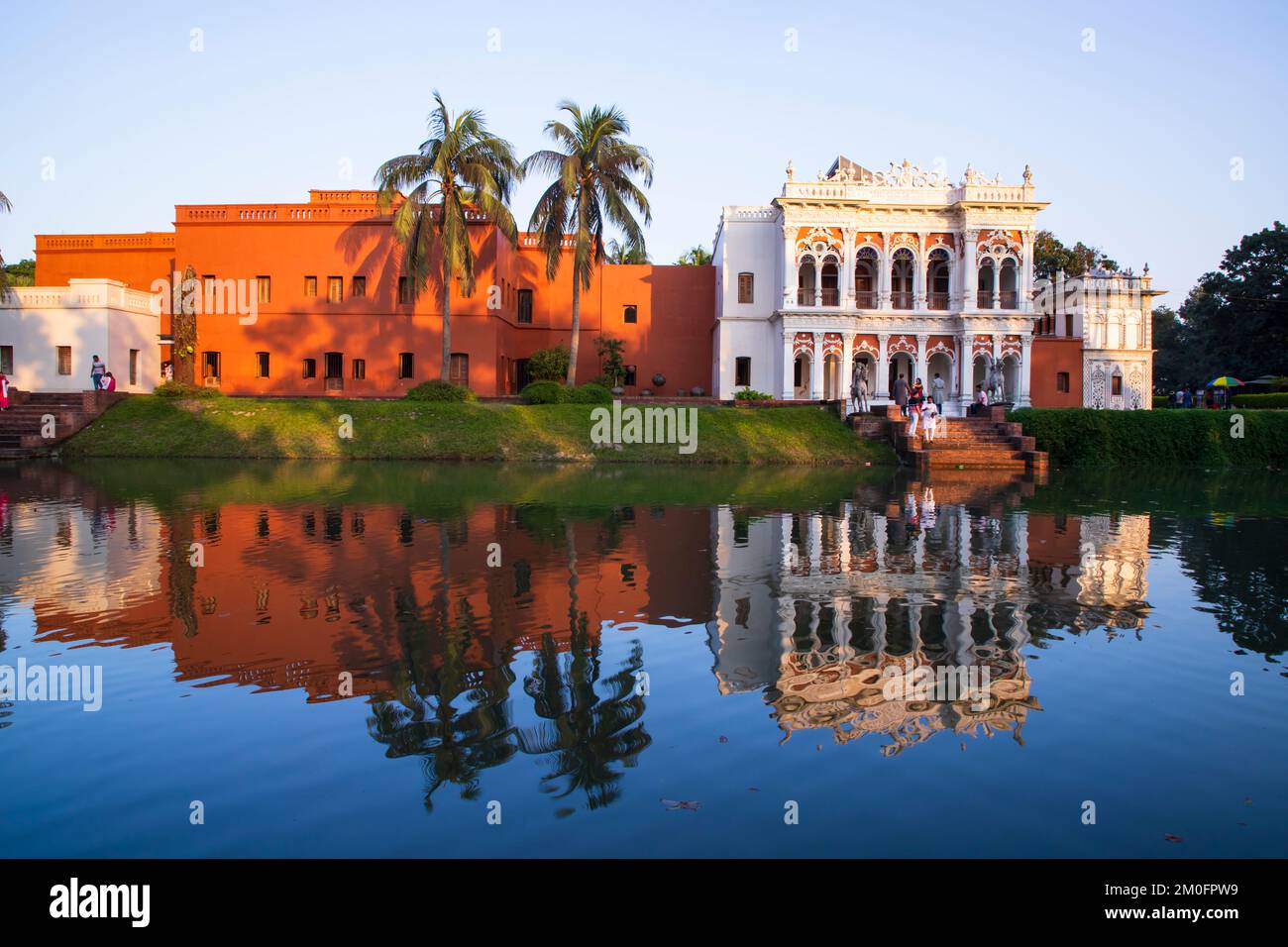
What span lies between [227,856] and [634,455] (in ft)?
77.8

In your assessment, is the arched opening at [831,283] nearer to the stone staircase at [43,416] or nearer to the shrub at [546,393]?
the shrub at [546,393]

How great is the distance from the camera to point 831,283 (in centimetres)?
4134

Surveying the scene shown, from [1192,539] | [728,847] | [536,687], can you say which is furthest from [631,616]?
[1192,539]

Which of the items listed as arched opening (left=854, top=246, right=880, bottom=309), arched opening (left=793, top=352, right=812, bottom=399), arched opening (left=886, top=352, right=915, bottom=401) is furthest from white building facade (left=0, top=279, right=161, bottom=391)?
arched opening (left=886, top=352, right=915, bottom=401)

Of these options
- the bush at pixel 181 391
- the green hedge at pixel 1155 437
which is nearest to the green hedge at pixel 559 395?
the bush at pixel 181 391

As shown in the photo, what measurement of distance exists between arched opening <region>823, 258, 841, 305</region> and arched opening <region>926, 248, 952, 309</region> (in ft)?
12.5

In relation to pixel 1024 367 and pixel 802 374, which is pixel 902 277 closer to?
pixel 802 374

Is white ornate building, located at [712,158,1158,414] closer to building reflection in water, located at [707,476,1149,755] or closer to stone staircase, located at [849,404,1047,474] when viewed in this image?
stone staircase, located at [849,404,1047,474]

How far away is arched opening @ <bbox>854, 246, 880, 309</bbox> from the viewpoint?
40469 millimetres

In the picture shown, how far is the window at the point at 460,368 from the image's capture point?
37062 millimetres

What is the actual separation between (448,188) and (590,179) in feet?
16.3

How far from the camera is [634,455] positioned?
2752 centimetres

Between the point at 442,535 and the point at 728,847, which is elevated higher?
the point at 442,535

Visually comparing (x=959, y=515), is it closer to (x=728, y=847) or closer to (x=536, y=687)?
(x=536, y=687)
